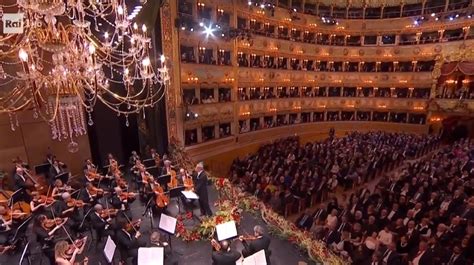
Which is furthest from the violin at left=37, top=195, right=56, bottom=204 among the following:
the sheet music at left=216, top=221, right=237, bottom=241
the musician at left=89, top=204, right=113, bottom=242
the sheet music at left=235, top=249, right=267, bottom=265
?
the sheet music at left=235, top=249, right=267, bottom=265

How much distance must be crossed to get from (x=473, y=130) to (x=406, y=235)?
23.2 meters

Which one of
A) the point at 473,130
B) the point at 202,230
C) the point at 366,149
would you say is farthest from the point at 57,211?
the point at 473,130

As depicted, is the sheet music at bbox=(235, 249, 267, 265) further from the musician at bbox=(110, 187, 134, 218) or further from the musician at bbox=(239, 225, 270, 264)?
the musician at bbox=(110, 187, 134, 218)

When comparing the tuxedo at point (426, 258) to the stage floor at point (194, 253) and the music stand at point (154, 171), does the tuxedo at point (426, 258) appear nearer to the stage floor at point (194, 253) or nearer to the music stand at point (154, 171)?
the stage floor at point (194, 253)

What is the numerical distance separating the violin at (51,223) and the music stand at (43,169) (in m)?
3.68

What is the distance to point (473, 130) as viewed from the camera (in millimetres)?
24547

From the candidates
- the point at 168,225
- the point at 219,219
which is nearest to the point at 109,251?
the point at 168,225

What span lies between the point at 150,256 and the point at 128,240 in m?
1.04

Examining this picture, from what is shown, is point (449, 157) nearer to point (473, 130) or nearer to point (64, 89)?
point (473, 130)

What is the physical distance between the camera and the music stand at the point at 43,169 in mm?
9005

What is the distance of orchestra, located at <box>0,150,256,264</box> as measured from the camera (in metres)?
5.81

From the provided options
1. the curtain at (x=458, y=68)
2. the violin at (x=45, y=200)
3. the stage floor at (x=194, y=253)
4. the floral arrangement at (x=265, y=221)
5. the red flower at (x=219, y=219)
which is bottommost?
the stage floor at (x=194, y=253)

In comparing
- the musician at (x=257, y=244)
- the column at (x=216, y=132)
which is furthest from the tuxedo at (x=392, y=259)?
the column at (x=216, y=132)

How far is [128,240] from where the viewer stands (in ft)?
18.9
